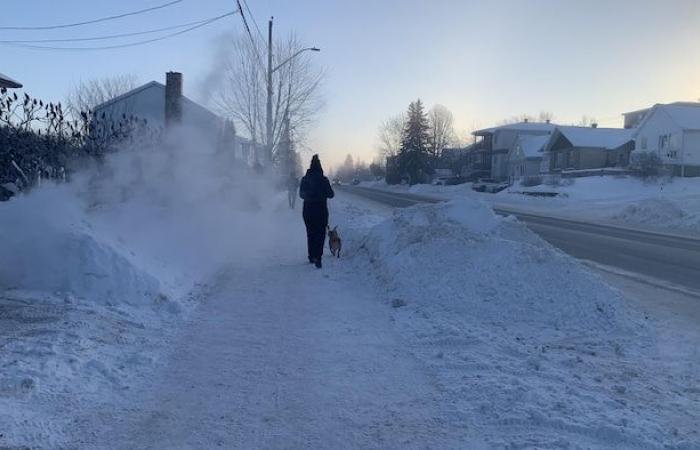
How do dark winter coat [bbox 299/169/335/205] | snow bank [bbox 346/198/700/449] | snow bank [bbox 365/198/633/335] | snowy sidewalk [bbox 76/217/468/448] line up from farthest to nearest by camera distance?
dark winter coat [bbox 299/169/335/205] < snow bank [bbox 365/198/633/335] < snow bank [bbox 346/198/700/449] < snowy sidewalk [bbox 76/217/468/448]

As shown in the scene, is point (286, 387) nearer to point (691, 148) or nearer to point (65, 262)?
point (65, 262)

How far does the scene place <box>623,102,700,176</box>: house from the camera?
4850 centimetres

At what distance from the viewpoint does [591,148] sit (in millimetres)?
58500

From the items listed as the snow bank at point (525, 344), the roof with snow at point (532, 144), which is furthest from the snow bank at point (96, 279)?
the roof with snow at point (532, 144)

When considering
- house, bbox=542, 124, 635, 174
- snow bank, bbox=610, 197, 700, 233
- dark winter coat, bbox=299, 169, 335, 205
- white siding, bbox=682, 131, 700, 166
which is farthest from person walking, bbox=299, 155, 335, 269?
house, bbox=542, 124, 635, 174

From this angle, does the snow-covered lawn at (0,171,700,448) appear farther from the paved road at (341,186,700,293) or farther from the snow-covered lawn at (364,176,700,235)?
the snow-covered lawn at (364,176,700,235)

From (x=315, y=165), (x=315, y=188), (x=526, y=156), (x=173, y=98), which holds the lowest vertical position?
(x=315, y=188)

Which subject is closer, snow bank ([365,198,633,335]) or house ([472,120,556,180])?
snow bank ([365,198,633,335])

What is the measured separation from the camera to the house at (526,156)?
228ft

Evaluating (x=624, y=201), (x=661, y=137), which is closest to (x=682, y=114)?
(x=661, y=137)

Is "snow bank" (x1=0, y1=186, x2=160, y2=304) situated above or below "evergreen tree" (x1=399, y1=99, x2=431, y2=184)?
below

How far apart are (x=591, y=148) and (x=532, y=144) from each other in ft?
44.6

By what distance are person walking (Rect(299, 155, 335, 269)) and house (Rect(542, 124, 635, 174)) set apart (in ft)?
167

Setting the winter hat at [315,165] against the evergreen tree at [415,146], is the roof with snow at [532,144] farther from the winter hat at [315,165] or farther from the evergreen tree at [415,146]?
the winter hat at [315,165]
